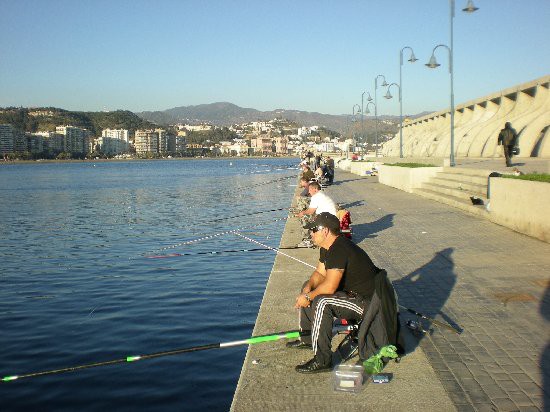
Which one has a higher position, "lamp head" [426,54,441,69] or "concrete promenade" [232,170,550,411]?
"lamp head" [426,54,441,69]

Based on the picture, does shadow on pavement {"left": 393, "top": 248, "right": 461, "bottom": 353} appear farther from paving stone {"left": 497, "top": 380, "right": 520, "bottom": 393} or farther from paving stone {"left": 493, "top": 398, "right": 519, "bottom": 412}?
paving stone {"left": 493, "top": 398, "right": 519, "bottom": 412}

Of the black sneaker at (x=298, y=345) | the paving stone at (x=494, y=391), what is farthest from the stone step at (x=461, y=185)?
the paving stone at (x=494, y=391)

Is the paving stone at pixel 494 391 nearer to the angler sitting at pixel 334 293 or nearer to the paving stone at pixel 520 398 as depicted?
the paving stone at pixel 520 398

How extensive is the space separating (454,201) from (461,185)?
5.13 feet

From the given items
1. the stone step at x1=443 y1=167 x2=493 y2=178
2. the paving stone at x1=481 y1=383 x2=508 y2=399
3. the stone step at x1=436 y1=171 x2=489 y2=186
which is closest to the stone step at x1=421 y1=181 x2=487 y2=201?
the stone step at x1=436 y1=171 x2=489 y2=186

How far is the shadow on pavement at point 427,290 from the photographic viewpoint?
21.1 ft

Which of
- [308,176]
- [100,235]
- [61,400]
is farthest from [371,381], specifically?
[100,235]

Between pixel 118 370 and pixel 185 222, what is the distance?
15.5m

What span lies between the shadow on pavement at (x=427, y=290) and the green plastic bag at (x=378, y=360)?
51cm

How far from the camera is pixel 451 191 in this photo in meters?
20.6

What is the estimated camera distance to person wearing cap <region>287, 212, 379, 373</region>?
16.3ft

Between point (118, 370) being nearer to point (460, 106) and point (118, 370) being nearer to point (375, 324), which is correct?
point (375, 324)

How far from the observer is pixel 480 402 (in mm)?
4332

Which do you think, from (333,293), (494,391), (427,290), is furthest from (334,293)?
(427,290)
